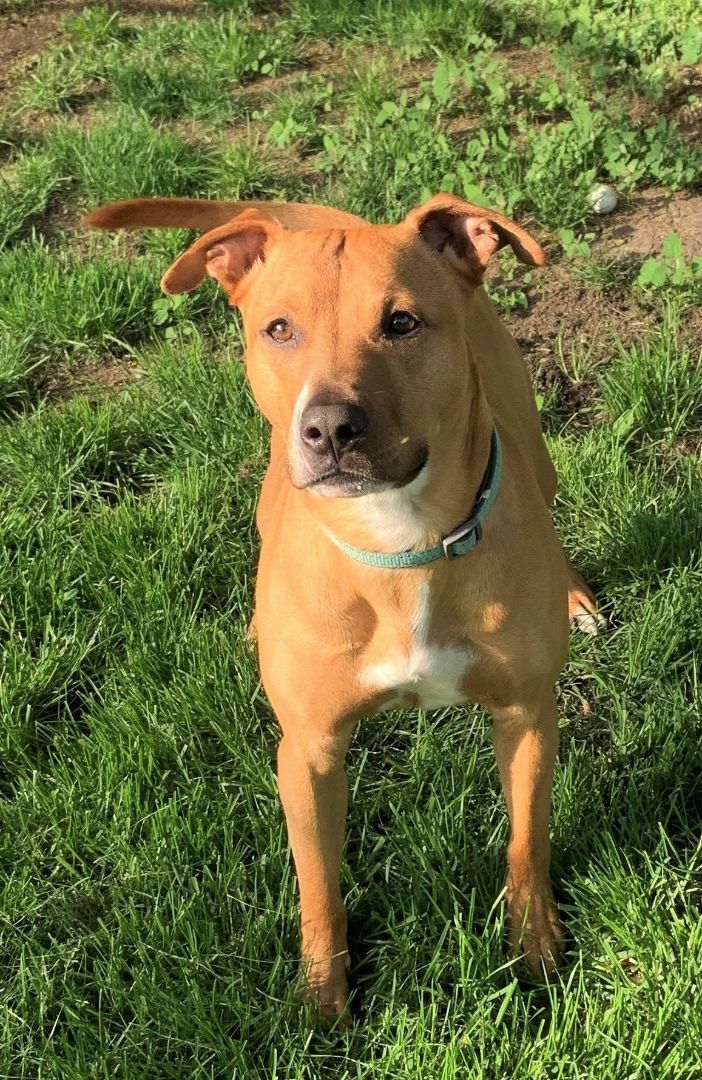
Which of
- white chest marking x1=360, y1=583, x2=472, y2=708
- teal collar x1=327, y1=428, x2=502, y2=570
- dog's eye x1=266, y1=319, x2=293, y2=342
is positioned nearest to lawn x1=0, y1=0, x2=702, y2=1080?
white chest marking x1=360, y1=583, x2=472, y2=708

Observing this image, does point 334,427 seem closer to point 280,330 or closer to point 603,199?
point 280,330

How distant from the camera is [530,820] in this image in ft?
8.89

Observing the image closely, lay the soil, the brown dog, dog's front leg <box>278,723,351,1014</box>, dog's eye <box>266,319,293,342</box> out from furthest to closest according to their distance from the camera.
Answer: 1. the soil
2. dog's front leg <box>278,723,351,1014</box>
3. dog's eye <box>266,319,293,342</box>
4. the brown dog

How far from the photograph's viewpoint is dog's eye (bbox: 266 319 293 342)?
2359 mm

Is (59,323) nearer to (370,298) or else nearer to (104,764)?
(104,764)

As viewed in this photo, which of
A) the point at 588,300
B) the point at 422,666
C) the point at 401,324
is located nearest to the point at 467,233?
the point at 401,324

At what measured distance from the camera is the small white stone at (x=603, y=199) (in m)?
4.75

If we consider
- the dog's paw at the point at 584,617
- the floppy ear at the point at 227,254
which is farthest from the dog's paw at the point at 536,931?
the floppy ear at the point at 227,254

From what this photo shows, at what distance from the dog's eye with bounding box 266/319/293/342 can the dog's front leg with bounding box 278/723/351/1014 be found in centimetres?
91

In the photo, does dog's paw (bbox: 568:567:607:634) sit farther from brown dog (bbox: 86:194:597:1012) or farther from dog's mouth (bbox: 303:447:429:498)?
dog's mouth (bbox: 303:447:429:498)

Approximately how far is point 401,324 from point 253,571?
5.48 feet

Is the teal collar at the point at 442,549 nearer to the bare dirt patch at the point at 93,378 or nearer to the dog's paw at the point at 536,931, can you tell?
the dog's paw at the point at 536,931

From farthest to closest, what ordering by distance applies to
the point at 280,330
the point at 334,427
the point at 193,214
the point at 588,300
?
the point at 588,300, the point at 193,214, the point at 280,330, the point at 334,427

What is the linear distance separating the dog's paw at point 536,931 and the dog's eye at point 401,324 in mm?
1476
